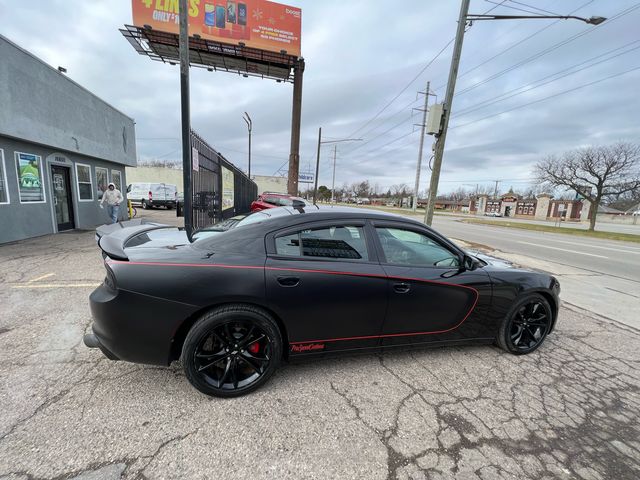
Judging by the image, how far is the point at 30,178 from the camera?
26.9 feet

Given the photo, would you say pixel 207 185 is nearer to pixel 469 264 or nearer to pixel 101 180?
pixel 101 180

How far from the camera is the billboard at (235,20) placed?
56.5 feet

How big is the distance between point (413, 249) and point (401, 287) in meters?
0.61

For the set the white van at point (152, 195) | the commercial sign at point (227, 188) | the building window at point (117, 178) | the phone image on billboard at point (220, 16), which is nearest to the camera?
the commercial sign at point (227, 188)

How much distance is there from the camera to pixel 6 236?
7496 millimetres

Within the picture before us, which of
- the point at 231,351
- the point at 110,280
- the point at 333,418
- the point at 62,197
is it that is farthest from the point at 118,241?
the point at 62,197

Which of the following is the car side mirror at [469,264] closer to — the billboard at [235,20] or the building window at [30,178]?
the building window at [30,178]

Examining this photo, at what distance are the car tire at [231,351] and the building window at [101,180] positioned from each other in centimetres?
1237

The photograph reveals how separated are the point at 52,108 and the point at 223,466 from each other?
11.2 metres

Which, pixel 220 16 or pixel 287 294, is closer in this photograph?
pixel 287 294

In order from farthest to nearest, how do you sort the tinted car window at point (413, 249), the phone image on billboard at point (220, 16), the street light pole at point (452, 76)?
the phone image on billboard at point (220, 16)
the street light pole at point (452, 76)
the tinted car window at point (413, 249)

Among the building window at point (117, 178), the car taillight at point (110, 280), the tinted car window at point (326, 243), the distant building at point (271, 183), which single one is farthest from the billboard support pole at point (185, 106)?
the distant building at point (271, 183)

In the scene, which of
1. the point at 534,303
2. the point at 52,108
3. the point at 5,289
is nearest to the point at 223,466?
the point at 534,303

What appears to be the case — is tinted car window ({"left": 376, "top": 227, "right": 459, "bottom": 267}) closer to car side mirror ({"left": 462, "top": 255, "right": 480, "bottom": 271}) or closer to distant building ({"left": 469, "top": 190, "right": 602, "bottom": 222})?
car side mirror ({"left": 462, "top": 255, "right": 480, "bottom": 271})
